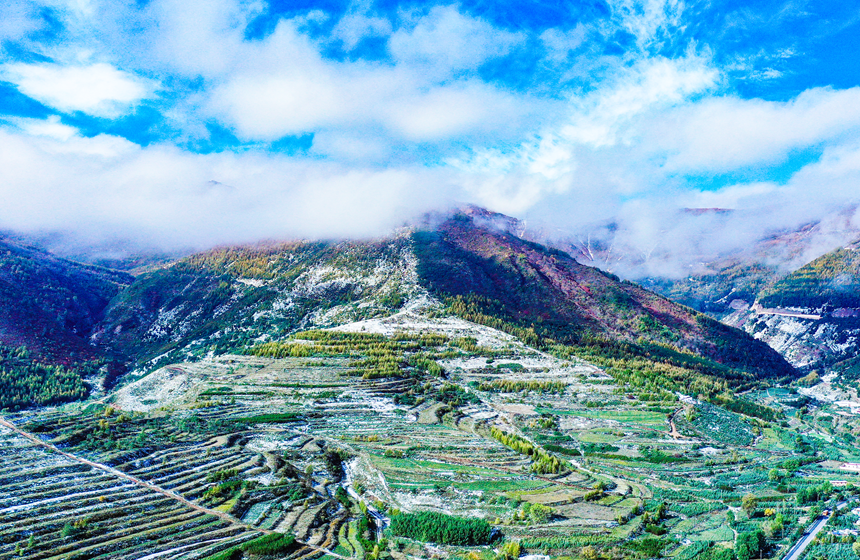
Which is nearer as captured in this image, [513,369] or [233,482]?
[233,482]

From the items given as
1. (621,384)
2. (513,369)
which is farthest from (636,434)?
(513,369)

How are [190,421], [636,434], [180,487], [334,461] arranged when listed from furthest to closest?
[636,434]
[190,421]
[334,461]
[180,487]

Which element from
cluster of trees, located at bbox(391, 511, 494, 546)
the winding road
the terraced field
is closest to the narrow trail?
the terraced field

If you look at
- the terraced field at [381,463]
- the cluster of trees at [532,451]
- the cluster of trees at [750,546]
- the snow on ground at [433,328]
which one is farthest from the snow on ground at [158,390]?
the cluster of trees at [750,546]

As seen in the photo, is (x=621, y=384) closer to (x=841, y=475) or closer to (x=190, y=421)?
(x=841, y=475)

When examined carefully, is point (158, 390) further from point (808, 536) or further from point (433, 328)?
point (808, 536)

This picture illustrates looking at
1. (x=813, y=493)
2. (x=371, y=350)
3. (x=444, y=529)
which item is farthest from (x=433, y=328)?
(x=813, y=493)
